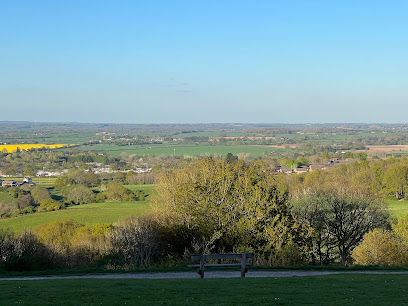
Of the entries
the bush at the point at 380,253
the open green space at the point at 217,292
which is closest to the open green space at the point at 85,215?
the bush at the point at 380,253

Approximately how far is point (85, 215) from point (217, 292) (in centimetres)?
6084

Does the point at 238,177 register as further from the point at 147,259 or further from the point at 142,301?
the point at 142,301

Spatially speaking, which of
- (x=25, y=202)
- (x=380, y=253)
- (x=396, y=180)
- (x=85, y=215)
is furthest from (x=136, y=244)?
(x=25, y=202)

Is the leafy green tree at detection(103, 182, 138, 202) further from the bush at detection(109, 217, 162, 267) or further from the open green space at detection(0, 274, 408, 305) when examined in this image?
the open green space at detection(0, 274, 408, 305)

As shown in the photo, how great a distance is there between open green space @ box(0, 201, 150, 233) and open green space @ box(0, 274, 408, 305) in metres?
45.7

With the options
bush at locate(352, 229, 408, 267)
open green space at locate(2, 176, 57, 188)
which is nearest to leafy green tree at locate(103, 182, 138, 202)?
open green space at locate(2, 176, 57, 188)

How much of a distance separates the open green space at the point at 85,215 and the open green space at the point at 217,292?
45.7m

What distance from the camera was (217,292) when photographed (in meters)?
13.7

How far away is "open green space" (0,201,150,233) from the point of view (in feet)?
214

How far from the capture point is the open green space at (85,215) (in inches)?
2564

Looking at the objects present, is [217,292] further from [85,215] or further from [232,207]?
[85,215]

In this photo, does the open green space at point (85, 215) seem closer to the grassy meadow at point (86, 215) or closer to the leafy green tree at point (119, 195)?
the grassy meadow at point (86, 215)

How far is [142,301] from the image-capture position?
12.4m

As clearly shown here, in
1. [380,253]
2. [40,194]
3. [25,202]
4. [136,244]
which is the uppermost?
[136,244]
